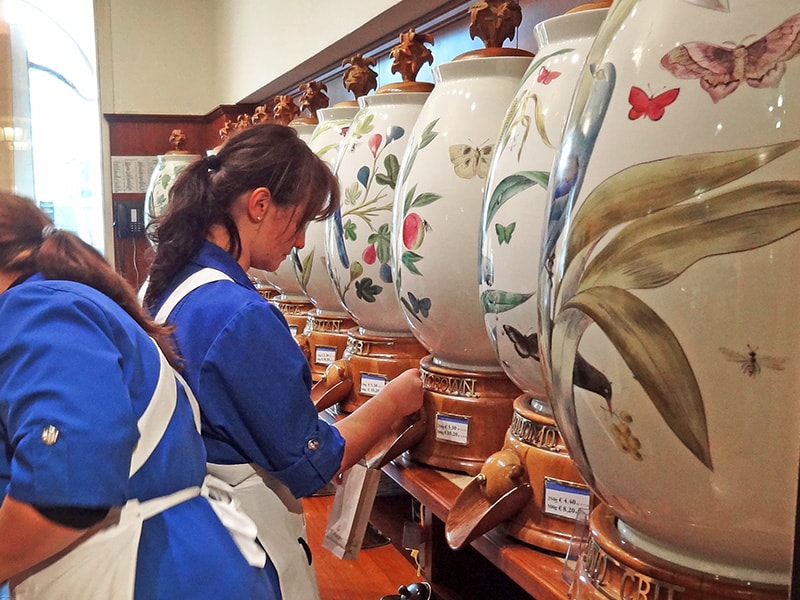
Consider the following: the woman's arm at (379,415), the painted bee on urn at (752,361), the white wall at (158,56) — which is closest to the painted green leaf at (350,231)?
the woman's arm at (379,415)

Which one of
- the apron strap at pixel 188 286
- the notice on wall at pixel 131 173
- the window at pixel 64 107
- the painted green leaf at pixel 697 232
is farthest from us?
the window at pixel 64 107

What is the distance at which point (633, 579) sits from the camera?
1.41 ft

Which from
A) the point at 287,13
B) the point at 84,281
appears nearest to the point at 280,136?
the point at 84,281

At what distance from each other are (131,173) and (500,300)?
3.26 metres

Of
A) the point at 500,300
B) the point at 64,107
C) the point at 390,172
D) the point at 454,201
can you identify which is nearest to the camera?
the point at 500,300

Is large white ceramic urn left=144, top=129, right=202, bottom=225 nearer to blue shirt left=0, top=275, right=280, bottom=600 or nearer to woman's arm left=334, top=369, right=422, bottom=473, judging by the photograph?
woman's arm left=334, top=369, right=422, bottom=473

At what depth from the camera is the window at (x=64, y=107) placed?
3816 millimetres

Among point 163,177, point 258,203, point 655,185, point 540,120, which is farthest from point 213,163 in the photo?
point 163,177

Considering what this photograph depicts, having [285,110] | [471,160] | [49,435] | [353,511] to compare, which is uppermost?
[285,110]

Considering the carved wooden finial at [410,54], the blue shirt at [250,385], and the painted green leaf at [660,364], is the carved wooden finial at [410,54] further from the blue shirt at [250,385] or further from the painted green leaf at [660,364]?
the painted green leaf at [660,364]

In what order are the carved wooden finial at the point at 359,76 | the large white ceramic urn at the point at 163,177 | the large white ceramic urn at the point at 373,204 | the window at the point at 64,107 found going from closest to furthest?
the large white ceramic urn at the point at 373,204
the carved wooden finial at the point at 359,76
the large white ceramic urn at the point at 163,177
the window at the point at 64,107

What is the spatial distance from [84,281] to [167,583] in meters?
0.28

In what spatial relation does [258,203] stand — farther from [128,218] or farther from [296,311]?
[128,218]

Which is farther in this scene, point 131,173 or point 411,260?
point 131,173
